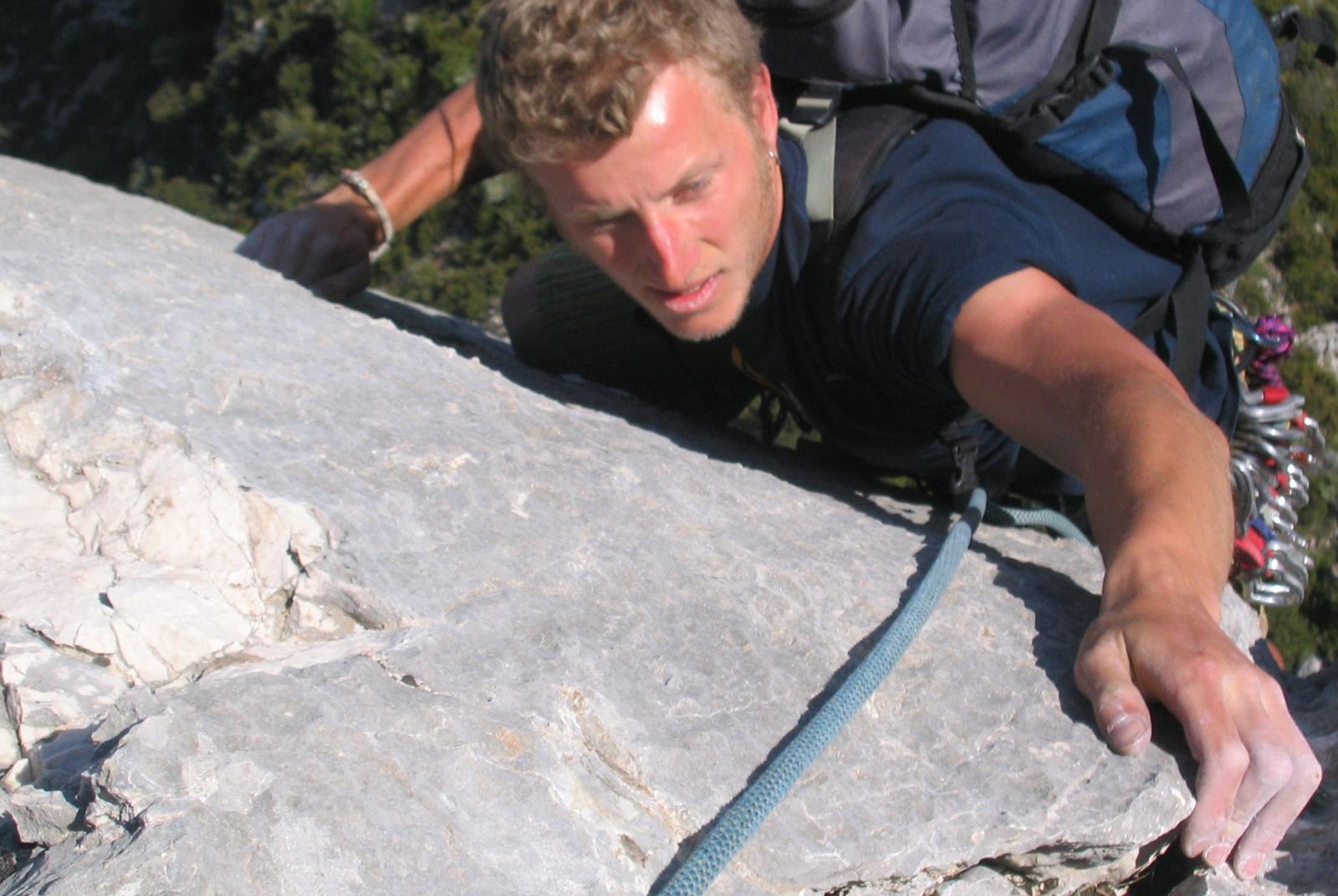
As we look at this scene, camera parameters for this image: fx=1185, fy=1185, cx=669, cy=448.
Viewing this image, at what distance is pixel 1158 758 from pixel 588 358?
9.44 ft

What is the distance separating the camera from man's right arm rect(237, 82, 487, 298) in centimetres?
413

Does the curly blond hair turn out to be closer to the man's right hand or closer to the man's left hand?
the man's right hand

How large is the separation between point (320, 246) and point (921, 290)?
2310mm

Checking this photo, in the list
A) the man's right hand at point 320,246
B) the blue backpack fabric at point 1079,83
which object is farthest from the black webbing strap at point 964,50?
the man's right hand at point 320,246

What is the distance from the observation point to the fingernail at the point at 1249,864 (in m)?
2.15

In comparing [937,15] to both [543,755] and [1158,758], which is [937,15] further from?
[543,755]

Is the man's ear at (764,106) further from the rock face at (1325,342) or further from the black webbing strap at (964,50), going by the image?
the rock face at (1325,342)

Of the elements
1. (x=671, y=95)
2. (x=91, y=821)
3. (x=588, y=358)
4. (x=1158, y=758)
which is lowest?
(x=588, y=358)

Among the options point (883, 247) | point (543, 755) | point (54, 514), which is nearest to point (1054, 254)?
point (883, 247)

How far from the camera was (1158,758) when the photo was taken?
6.99ft

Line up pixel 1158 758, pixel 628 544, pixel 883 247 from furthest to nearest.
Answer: pixel 883 247 < pixel 628 544 < pixel 1158 758

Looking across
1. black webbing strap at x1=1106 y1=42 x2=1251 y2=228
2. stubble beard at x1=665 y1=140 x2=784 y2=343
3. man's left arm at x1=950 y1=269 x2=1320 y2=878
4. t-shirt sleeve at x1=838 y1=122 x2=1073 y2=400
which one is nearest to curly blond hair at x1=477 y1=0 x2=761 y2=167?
stubble beard at x1=665 y1=140 x2=784 y2=343

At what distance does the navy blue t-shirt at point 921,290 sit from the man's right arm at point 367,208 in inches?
61.4

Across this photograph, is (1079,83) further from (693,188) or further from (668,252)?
(668,252)
